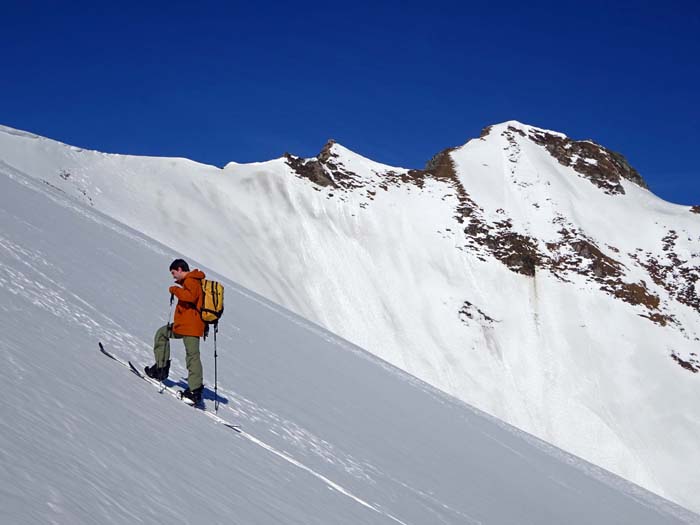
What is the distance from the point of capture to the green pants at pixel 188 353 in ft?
26.9

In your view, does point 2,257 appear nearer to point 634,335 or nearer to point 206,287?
point 206,287

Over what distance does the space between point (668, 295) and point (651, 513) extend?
62.6m

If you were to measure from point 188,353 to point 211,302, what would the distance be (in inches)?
28.4

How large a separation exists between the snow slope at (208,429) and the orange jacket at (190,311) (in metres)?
0.91

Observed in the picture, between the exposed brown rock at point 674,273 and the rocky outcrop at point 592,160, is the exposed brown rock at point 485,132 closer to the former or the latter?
the rocky outcrop at point 592,160

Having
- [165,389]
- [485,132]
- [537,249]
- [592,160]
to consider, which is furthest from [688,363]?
[165,389]

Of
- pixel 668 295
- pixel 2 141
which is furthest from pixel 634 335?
pixel 2 141

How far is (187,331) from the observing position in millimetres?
8328

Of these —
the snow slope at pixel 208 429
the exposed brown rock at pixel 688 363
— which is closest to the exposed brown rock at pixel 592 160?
the exposed brown rock at pixel 688 363

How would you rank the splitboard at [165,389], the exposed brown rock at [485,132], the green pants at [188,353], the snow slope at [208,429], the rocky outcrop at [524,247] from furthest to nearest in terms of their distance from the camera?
the exposed brown rock at [485,132] < the rocky outcrop at [524,247] < the green pants at [188,353] < the splitboard at [165,389] < the snow slope at [208,429]

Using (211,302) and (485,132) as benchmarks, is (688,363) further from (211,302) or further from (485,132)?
(211,302)

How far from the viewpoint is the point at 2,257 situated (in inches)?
405

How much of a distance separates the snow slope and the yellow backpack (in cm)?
110

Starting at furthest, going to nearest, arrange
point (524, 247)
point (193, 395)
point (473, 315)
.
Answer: point (524, 247), point (473, 315), point (193, 395)
